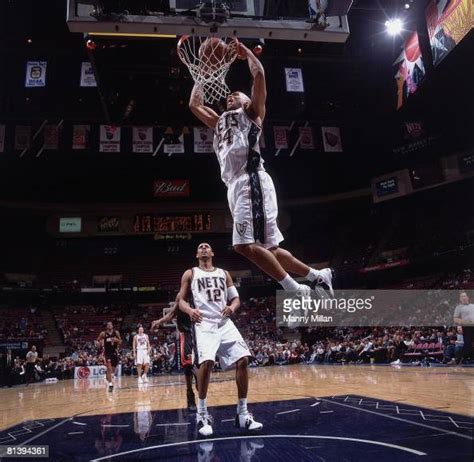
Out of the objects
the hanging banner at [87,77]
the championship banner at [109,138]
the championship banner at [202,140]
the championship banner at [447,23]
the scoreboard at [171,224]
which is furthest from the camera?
the scoreboard at [171,224]

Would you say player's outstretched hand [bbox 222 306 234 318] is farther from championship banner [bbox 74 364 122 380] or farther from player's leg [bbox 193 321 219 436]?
championship banner [bbox 74 364 122 380]

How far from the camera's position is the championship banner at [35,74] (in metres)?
15.5

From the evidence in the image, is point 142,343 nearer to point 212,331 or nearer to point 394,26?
point 212,331

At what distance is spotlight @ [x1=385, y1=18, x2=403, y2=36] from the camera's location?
14641 mm

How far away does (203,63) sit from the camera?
184 inches

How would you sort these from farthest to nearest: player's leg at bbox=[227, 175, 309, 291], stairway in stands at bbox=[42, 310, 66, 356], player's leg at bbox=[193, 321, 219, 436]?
stairway in stands at bbox=[42, 310, 66, 356]
player's leg at bbox=[193, 321, 219, 436]
player's leg at bbox=[227, 175, 309, 291]

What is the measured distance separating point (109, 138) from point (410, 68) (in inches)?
467

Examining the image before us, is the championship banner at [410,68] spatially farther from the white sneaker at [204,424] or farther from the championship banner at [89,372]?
the championship banner at [89,372]

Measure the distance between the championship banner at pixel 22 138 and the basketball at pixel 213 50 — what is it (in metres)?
17.2

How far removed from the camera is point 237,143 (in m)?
3.77

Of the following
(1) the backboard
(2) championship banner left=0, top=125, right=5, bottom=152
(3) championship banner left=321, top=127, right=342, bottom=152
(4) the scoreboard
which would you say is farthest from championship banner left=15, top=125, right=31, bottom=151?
(1) the backboard

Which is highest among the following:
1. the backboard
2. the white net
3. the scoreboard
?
the scoreboard

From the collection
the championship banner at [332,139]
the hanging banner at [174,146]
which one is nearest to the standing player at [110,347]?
the hanging banner at [174,146]

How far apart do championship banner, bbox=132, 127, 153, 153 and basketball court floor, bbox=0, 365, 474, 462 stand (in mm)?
13754
